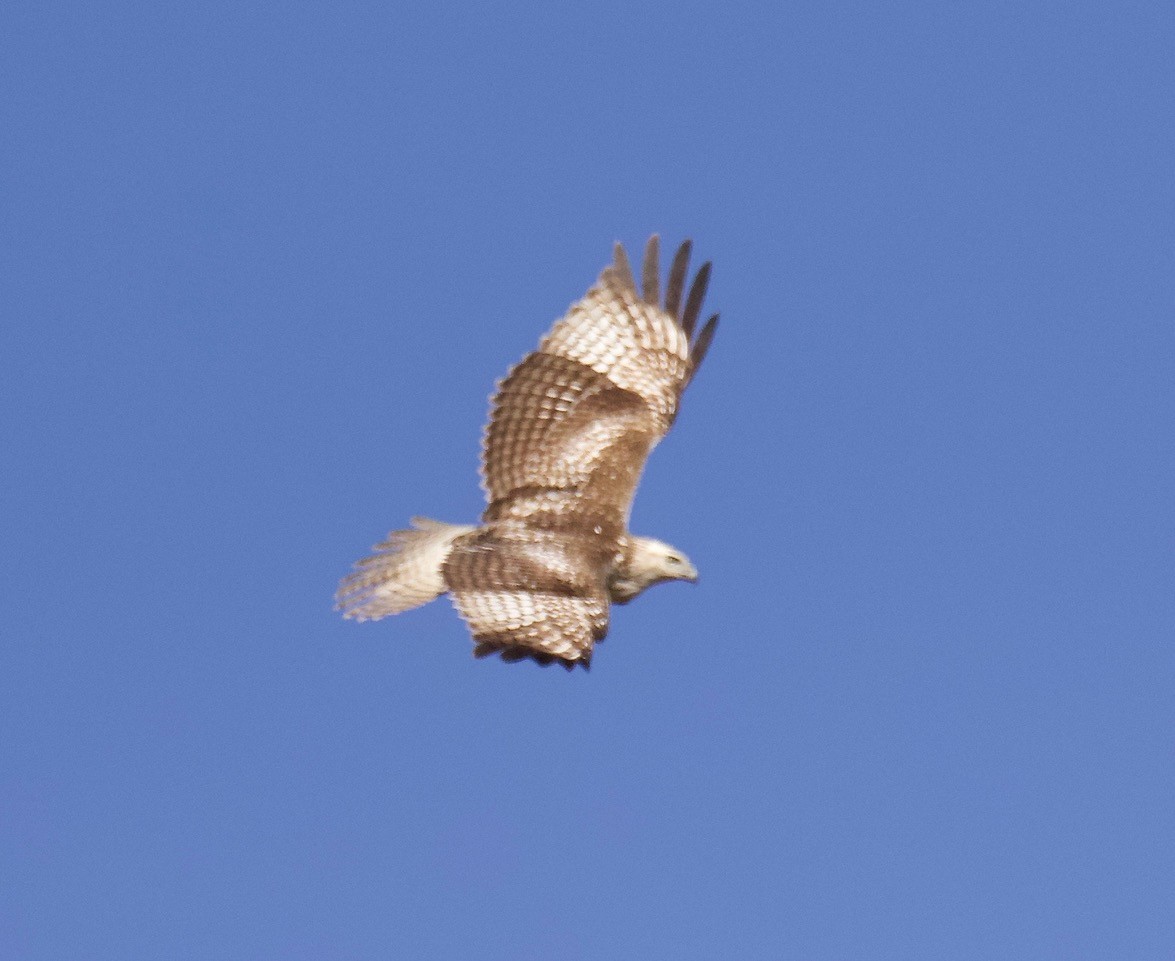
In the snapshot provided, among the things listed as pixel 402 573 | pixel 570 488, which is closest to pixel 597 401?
pixel 570 488

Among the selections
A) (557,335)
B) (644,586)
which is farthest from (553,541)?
(557,335)

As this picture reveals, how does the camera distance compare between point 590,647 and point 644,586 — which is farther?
point 644,586

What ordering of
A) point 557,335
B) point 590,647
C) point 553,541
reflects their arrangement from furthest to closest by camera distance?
point 557,335
point 553,541
point 590,647

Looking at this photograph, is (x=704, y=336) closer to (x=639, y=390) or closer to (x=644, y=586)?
(x=639, y=390)

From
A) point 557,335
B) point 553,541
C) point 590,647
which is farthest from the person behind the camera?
point 557,335

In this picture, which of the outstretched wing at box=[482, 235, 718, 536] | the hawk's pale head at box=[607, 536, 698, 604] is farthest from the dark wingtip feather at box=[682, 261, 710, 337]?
the hawk's pale head at box=[607, 536, 698, 604]

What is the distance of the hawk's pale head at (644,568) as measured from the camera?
14.4 m

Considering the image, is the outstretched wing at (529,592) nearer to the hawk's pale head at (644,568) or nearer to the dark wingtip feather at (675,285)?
the hawk's pale head at (644,568)

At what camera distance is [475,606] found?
522 inches

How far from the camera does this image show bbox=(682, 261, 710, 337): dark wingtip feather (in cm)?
1568

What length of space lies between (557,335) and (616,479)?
1.21 meters

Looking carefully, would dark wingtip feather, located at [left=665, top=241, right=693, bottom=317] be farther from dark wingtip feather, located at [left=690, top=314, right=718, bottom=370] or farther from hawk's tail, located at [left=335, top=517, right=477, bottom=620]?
hawk's tail, located at [left=335, top=517, right=477, bottom=620]

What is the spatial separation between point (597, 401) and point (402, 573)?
1906 mm

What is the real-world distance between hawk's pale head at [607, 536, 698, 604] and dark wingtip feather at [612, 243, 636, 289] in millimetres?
2113
